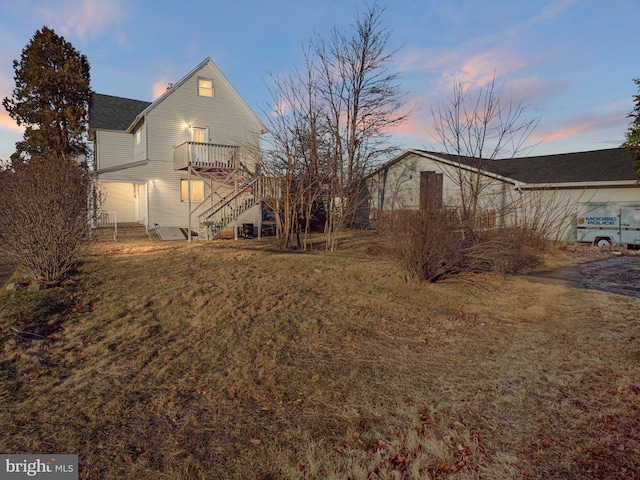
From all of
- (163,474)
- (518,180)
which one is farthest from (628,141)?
(163,474)

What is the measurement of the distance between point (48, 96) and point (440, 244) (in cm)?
2848

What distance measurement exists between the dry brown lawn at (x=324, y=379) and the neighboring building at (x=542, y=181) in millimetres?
7761

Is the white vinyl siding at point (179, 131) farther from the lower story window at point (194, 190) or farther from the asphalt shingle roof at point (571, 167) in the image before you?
the asphalt shingle roof at point (571, 167)

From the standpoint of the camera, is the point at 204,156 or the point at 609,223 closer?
the point at 609,223

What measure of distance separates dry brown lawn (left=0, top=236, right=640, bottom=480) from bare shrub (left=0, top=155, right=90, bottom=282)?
107 cm

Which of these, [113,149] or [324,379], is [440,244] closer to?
[324,379]

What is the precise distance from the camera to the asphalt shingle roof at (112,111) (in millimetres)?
22797

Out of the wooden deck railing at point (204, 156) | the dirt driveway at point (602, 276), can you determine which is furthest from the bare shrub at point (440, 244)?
the wooden deck railing at point (204, 156)

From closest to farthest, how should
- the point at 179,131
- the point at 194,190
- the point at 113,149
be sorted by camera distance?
the point at 179,131
the point at 194,190
the point at 113,149

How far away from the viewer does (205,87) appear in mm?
21984

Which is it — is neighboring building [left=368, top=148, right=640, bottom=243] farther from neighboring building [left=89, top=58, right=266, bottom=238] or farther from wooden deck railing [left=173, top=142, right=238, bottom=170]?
wooden deck railing [left=173, top=142, right=238, bottom=170]

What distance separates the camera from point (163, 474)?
10.4 feet

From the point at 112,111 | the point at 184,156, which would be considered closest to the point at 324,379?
the point at 184,156

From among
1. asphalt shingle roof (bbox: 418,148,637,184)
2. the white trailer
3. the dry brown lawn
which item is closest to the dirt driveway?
the dry brown lawn
